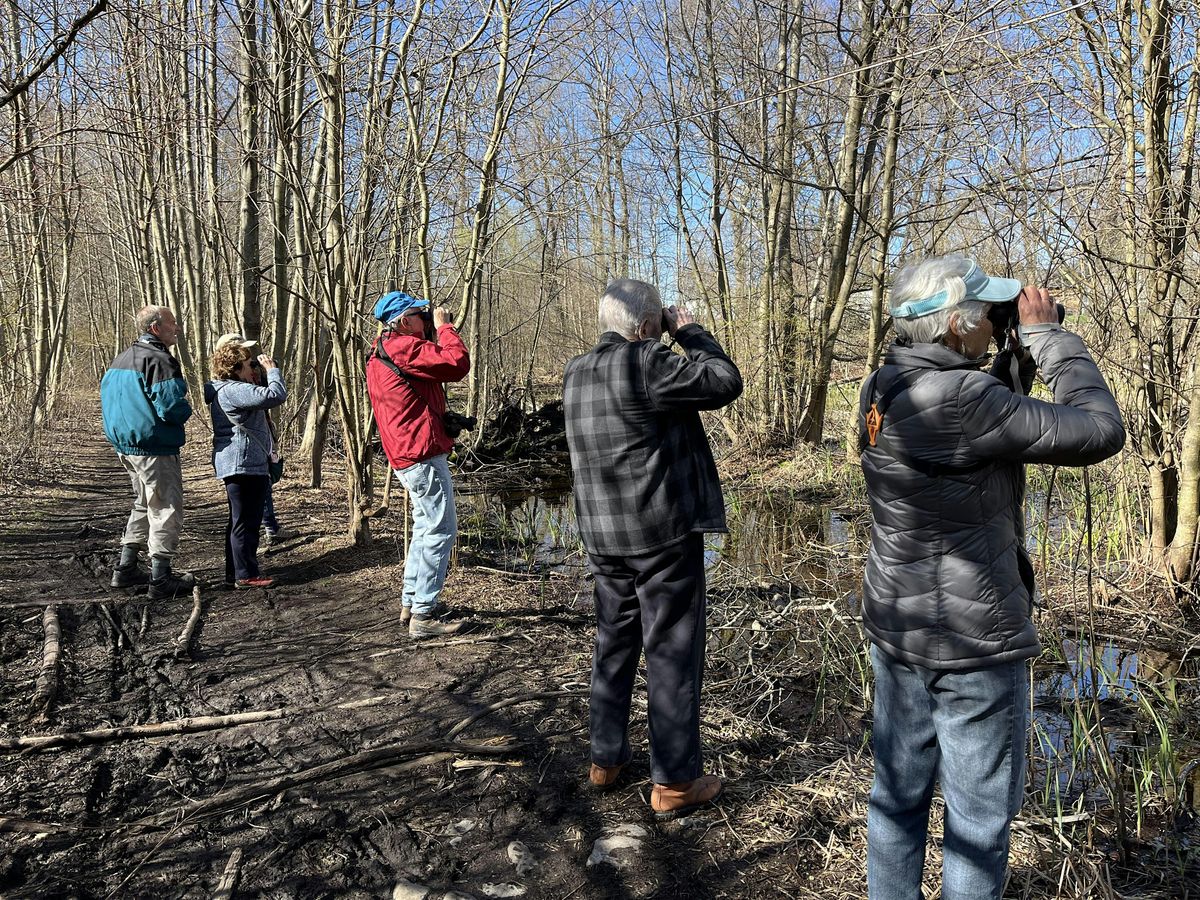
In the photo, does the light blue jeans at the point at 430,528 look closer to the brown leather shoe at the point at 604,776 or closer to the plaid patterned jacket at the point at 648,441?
the brown leather shoe at the point at 604,776

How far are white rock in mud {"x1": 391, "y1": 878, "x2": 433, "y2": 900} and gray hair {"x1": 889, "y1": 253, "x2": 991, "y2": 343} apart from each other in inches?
82.9

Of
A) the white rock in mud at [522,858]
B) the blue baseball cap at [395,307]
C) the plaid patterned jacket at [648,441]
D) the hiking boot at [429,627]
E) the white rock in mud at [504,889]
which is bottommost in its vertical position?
the white rock in mud at [504,889]

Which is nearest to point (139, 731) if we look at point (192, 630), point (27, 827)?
point (27, 827)

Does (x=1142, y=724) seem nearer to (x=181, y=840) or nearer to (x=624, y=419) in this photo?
(x=624, y=419)

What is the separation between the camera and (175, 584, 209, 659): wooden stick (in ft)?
14.7

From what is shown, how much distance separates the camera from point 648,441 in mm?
2801

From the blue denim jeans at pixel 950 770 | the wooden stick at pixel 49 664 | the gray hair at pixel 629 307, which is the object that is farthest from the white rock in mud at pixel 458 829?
the wooden stick at pixel 49 664

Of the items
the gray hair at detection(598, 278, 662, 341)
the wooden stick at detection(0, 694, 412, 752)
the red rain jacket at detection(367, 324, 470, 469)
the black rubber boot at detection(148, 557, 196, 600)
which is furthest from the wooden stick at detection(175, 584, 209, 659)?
the gray hair at detection(598, 278, 662, 341)

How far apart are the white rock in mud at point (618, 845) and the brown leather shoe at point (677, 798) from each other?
10 cm

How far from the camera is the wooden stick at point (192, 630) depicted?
448 cm

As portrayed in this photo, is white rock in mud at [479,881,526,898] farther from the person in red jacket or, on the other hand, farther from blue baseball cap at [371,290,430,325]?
blue baseball cap at [371,290,430,325]

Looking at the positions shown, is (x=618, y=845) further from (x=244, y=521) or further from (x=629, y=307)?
(x=244, y=521)

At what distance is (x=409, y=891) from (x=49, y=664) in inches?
104

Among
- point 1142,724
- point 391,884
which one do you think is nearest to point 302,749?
point 391,884
